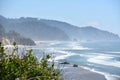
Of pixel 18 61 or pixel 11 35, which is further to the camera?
pixel 11 35

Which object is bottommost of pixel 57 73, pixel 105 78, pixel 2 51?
pixel 105 78

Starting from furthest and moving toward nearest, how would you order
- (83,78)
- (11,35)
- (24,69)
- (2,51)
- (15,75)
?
1. (11,35)
2. (83,78)
3. (2,51)
4. (24,69)
5. (15,75)

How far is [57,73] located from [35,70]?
1045 millimetres

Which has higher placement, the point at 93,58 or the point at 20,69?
the point at 20,69

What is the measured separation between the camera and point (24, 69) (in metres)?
7.47

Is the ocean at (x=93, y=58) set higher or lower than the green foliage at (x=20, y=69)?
lower

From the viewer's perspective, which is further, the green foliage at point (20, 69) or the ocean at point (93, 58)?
the ocean at point (93, 58)

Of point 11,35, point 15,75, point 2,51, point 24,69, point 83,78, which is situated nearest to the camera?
point 15,75

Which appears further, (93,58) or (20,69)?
(93,58)

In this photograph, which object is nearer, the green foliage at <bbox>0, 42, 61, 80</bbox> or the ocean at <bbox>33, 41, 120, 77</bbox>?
the green foliage at <bbox>0, 42, 61, 80</bbox>

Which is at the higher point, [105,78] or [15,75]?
[15,75]

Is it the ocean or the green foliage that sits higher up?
the green foliage

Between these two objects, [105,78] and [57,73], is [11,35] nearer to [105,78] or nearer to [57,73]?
[105,78]

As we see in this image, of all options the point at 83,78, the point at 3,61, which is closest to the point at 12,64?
the point at 3,61
